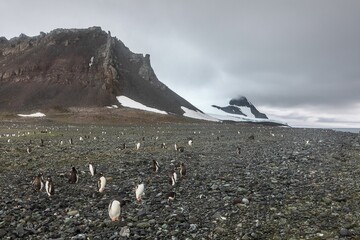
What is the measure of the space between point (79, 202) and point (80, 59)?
4881 inches

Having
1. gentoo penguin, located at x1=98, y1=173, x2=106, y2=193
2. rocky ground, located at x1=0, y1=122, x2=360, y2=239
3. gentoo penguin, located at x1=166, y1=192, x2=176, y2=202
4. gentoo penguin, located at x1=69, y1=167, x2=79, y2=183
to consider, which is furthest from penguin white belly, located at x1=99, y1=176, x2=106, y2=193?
gentoo penguin, located at x1=166, y1=192, x2=176, y2=202

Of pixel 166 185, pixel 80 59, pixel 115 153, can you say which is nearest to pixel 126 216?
pixel 166 185

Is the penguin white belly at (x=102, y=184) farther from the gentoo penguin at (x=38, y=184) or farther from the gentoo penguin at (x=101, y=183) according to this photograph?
the gentoo penguin at (x=38, y=184)

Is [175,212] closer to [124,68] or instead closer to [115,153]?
[115,153]

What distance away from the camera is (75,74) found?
122 metres

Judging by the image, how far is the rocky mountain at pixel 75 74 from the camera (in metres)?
111

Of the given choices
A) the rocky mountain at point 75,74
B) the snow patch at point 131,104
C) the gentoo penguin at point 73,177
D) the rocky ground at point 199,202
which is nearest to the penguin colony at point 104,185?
the gentoo penguin at point 73,177

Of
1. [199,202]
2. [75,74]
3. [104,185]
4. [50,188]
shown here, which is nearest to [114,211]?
[199,202]

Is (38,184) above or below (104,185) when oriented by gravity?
below

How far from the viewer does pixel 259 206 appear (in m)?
10.1

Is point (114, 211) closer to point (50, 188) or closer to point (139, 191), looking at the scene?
point (139, 191)

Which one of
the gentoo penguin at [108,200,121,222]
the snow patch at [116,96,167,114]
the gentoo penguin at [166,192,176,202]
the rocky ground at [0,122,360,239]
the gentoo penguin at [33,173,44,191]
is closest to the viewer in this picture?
the rocky ground at [0,122,360,239]

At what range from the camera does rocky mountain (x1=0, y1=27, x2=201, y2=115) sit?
11131 centimetres

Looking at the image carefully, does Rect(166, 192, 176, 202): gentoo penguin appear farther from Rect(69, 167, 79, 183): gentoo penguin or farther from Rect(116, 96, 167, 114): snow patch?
Rect(116, 96, 167, 114): snow patch
